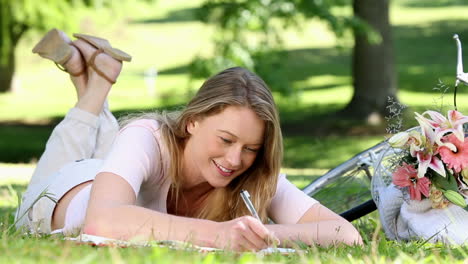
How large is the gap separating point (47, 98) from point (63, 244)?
2238cm

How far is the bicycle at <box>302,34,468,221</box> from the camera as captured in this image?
4.31m

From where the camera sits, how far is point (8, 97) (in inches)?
954

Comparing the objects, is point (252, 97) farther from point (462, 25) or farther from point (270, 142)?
point (462, 25)

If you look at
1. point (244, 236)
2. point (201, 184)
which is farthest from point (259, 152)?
point (244, 236)

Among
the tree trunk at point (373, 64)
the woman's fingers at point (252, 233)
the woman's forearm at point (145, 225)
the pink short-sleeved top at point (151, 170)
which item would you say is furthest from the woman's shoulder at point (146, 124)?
the tree trunk at point (373, 64)

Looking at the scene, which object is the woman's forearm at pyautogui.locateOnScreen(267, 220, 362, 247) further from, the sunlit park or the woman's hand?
the woman's hand

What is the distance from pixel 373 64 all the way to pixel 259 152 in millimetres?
12649

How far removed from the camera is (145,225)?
3062mm

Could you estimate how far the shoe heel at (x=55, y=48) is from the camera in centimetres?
498

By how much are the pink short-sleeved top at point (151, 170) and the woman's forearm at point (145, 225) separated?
233 mm

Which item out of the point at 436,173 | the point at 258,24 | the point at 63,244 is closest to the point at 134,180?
the point at 63,244

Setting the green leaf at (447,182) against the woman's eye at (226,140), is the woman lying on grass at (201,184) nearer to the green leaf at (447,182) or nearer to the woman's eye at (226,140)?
the woman's eye at (226,140)

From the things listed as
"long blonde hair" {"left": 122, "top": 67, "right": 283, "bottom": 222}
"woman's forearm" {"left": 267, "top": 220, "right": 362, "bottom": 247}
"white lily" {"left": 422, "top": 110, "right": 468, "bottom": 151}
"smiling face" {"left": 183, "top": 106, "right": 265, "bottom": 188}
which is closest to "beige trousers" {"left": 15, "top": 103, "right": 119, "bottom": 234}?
"long blonde hair" {"left": 122, "top": 67, "right": 283, "bottom": 222}

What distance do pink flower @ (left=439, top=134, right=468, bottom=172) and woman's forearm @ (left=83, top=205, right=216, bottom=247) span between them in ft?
3.82
